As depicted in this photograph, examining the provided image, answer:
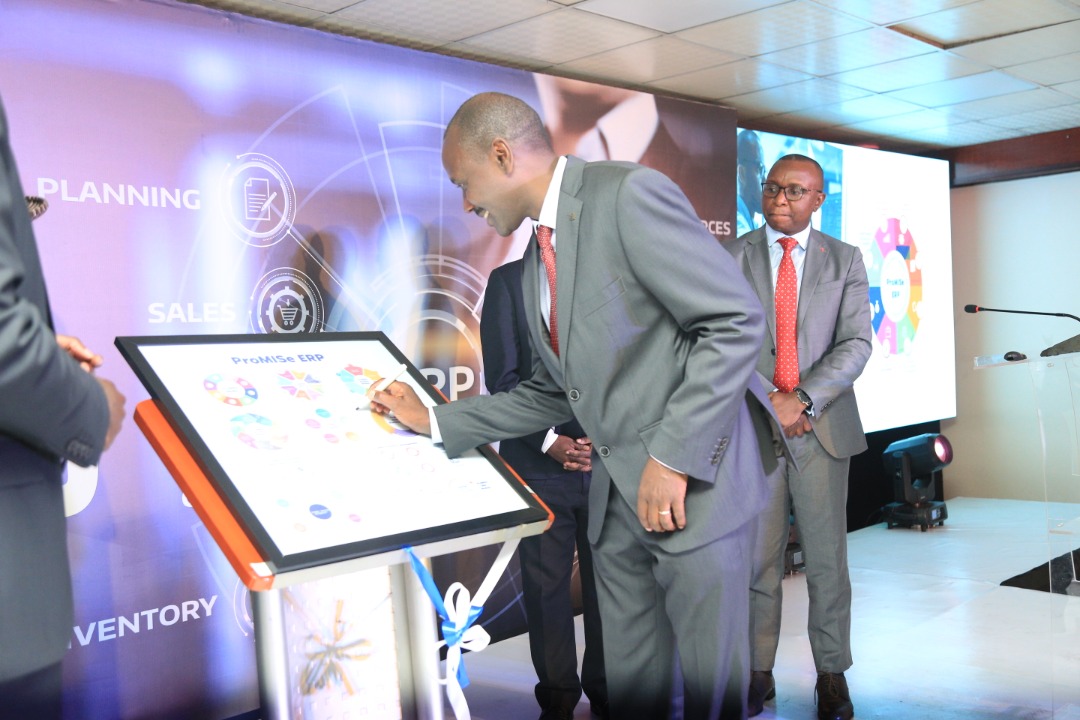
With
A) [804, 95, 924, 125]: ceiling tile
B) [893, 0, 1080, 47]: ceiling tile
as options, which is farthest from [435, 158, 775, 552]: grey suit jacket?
[804, 95, 924, 125]: ceiling tile

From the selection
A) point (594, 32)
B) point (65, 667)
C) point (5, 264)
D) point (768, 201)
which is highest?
point (594, 32)

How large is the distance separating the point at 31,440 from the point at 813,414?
2.47 m

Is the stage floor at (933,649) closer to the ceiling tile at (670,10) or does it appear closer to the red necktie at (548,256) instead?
the red necktie at (548,256)

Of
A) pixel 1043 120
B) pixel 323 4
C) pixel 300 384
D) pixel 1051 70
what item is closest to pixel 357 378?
pixel 300 384

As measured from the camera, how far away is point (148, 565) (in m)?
3.17

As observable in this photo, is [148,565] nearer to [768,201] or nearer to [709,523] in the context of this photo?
[709,523]

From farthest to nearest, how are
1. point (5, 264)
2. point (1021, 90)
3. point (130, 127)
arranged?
1. point (1021, 90)
2. point (130, 127)
3. point (5, 264)

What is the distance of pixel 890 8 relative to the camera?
397 cm

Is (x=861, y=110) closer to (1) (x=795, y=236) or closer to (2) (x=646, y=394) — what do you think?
(1) (x=795, y=236)

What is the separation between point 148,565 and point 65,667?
0.38 m

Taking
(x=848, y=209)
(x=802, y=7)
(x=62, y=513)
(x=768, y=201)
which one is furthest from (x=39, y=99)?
(x=848, y=209)

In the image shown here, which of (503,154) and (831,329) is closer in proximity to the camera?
(503,154)

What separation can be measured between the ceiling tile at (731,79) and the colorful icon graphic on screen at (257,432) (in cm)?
351

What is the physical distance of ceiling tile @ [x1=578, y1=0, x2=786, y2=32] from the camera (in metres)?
3.73
